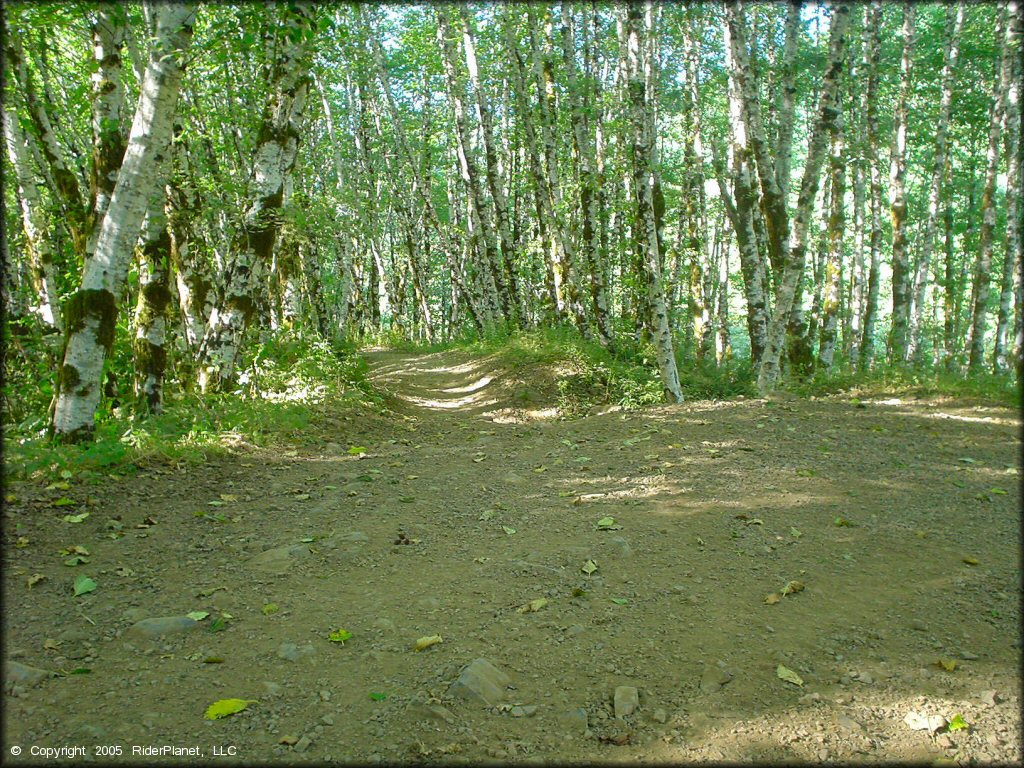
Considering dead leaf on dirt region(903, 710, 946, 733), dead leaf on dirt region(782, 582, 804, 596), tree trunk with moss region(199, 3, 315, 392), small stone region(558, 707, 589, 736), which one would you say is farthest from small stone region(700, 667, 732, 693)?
tree trunk with moss region(199, 3, 315, 392)

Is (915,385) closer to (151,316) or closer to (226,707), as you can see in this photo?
(226,707)

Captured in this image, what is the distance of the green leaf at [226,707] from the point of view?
9.27 feet

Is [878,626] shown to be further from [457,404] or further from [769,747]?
[457,404]

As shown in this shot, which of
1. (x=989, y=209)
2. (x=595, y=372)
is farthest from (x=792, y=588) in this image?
(x=989, y=209)

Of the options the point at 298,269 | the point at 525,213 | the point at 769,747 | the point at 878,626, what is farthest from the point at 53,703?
the point at 525,213

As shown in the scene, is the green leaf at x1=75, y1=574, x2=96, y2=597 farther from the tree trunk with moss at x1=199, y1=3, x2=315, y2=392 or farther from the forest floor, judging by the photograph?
the tree trunk with moss at x1=199, y1=3, x2=315, y2=392

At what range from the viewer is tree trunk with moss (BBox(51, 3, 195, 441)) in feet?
18.6

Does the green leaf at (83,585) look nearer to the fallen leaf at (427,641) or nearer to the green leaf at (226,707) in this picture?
the green leaf at (226,707)

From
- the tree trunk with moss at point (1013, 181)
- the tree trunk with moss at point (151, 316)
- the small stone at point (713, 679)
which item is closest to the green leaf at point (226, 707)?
the small stone at point (713, 679)

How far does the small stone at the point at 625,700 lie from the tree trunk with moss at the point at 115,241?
5187mm

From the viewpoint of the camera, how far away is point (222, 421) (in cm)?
728

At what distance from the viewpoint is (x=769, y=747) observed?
8.95 ft

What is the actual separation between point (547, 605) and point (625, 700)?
995 millimetres

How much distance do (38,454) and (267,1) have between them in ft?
16.1
